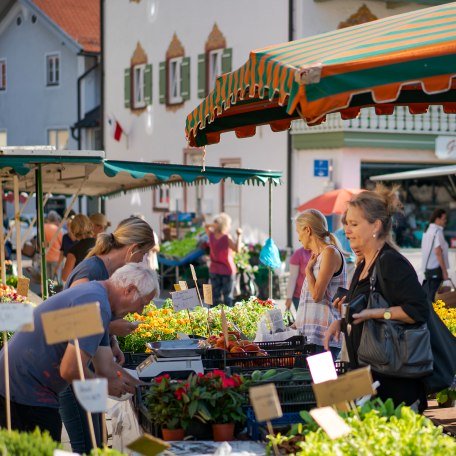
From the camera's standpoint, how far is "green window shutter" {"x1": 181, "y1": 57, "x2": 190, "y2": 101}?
2618 centimetres

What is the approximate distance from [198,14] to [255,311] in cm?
1781

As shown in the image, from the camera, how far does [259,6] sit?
75.6ft

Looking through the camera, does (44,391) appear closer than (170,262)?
Yes

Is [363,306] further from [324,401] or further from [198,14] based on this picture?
[198,14]

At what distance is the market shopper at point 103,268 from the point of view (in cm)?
542

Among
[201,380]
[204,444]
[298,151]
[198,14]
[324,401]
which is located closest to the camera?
[324,401]

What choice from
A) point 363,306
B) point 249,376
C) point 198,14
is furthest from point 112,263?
point 198,14

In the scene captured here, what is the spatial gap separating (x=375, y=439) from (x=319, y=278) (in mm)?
3291

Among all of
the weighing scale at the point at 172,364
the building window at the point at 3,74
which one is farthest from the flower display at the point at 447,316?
the building window at the point at 3,74

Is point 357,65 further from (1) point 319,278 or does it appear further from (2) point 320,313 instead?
(2) point 320,313

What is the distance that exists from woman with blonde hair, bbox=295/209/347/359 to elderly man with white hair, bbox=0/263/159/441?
8.46 ft

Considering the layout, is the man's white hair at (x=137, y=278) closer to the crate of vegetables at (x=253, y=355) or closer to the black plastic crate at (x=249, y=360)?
the crate of vegetables at (x=253, y=355)

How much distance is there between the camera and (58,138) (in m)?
36.0

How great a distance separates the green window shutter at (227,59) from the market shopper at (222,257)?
9.31 metres
